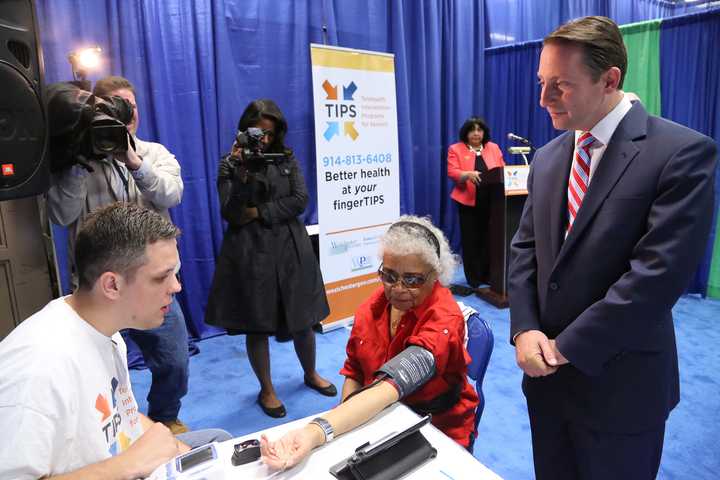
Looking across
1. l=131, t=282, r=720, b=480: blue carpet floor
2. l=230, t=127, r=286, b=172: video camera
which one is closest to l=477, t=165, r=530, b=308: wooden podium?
l=131, t=282, r=720, b=480: blue carpet floor

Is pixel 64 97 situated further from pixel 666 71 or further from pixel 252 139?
pixel 666 71

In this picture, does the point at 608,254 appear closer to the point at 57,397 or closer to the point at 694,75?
the point at 57,397

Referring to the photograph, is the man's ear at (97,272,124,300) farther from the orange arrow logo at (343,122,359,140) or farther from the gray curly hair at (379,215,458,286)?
the orange arrow logo at (343,122,359,140)

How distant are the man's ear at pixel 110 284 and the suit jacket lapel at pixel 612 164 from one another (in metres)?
1.11

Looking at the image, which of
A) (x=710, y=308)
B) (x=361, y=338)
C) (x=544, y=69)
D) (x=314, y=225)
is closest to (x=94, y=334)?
(x=361, y=338)

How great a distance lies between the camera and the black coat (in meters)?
2.49

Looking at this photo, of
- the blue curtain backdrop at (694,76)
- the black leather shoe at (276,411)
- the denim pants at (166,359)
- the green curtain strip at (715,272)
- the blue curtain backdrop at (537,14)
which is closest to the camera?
the denim pants at (166,359)

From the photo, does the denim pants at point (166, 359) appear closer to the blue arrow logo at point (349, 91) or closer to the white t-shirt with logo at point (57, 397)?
the white t-shirt with logo at point (57, 397)

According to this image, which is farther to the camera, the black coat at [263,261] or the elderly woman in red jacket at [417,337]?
the black coat at [263,261]

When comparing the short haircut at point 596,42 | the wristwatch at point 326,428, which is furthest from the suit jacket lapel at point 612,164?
the wristwatch at point 326,428

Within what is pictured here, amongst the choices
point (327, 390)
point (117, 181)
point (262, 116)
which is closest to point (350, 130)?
point (262, 116)

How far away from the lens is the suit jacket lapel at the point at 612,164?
120 centimetres

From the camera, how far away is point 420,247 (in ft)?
4.90

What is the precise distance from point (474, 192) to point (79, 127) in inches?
139
